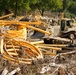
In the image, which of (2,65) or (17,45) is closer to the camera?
(2,65)

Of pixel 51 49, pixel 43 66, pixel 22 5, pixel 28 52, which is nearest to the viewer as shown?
pixel 43 66

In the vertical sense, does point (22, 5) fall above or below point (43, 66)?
below

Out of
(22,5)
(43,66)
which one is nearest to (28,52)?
(43,66)

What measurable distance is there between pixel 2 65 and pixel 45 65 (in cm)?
161

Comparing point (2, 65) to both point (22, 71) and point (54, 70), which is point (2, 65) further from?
point (54, 70)

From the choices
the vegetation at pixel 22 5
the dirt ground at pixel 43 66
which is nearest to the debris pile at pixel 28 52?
the dirt ground at pixel 43 66

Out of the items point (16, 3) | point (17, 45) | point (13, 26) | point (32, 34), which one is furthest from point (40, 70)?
point (16, 3)

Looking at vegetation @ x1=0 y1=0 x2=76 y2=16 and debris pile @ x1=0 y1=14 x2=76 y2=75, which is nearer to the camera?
debris pile @ x1=0 y1=14 x2=76 y2=75

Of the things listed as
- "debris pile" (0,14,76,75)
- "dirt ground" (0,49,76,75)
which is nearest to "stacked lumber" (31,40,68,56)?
"debris pile" (0,14,76,75)

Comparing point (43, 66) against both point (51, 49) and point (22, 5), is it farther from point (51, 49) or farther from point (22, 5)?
point (22, 5)

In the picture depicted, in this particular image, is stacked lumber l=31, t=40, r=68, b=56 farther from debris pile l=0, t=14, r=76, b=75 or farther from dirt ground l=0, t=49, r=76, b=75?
dirt ground l=0, t=49, r=76, b=75

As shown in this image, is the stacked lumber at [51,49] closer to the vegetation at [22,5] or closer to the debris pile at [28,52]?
the debris pile at [28,52]

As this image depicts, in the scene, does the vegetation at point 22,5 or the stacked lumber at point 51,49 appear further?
the vegetation at point 22,5

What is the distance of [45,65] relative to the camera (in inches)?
478
